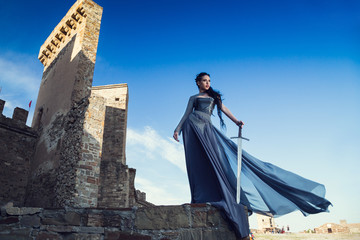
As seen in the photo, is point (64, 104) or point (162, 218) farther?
point (64, 104)

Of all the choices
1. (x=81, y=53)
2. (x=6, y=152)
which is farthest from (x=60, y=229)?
(x=6, y=152)

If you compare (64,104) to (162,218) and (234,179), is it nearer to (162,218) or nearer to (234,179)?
(234,179)

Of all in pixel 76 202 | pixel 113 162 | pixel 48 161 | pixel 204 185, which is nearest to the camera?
pixel 204 185

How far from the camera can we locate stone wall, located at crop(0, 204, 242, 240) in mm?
2560

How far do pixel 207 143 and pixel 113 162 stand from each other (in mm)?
9015

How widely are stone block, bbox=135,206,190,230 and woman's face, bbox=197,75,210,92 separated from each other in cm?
221

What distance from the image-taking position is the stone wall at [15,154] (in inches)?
384

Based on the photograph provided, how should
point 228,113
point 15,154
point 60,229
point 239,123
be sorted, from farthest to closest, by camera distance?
1. point 15,154
2. point 228,113
3. point 239,123
4. point 60,229

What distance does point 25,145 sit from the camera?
10.8 meters

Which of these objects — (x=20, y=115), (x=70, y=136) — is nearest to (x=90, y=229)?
(x=70, y=136)

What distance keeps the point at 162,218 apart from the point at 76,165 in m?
4.88

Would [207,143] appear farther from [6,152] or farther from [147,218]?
[6,152]

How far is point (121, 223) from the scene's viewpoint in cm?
266

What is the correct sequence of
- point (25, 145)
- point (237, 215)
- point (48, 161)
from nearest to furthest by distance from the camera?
point (237, 215)
point (48, 161)
point (25, 145)
